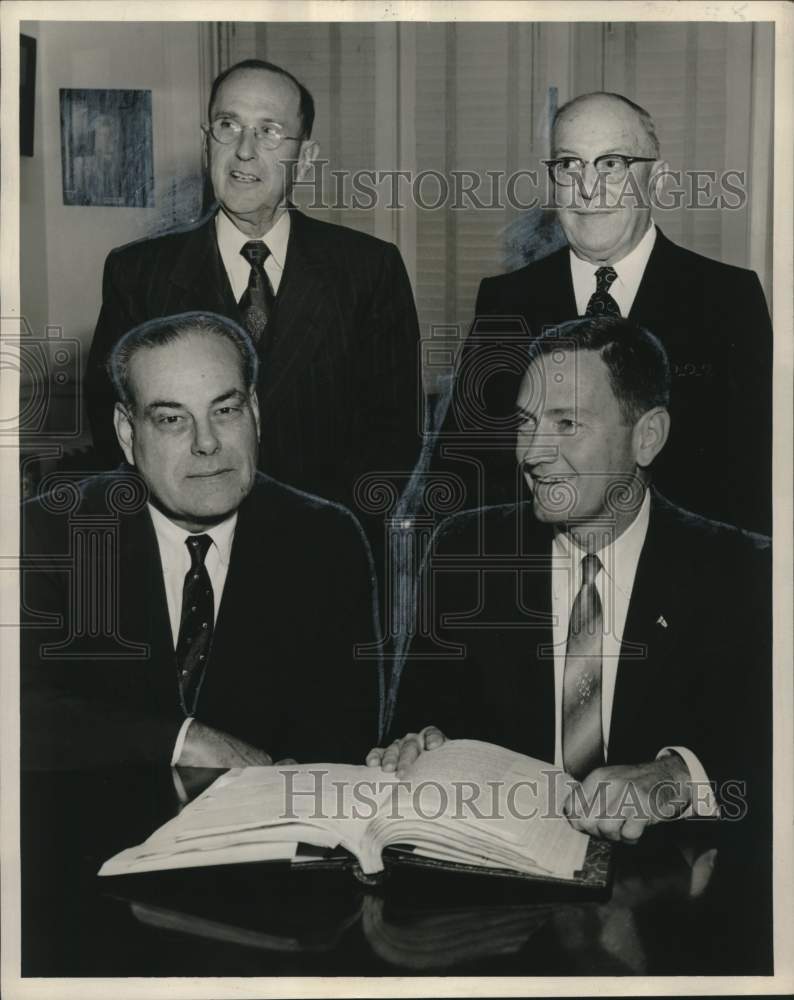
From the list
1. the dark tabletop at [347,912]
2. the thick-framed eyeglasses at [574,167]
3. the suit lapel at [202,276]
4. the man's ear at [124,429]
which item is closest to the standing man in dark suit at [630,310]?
the thick-framed eyeglasses at [574,167]

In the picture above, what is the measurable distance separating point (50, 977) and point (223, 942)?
35 cm

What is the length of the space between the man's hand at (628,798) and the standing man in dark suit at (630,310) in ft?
1.60

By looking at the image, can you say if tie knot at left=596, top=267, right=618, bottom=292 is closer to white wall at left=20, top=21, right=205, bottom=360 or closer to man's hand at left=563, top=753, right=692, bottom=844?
white wall at left=20, top=21, right=205, bottom=360

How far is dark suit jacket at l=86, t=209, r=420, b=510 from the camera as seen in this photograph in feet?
7.07

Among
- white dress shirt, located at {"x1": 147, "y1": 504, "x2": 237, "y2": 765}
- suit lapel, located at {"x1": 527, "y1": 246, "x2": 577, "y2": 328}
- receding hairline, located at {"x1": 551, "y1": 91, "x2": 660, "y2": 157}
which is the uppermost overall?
receding hairline, located at {"x1": 551, "y1": 91, "x2": 660, "y2": 157}

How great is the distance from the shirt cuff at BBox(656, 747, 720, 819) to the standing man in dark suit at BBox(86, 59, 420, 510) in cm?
73

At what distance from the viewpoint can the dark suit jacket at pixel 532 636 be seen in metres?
2.16

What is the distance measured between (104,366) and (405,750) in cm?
90

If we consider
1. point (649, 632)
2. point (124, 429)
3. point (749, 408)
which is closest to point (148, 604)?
point (124, 429)

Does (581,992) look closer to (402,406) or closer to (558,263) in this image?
(402,406)

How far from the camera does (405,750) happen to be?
216cm

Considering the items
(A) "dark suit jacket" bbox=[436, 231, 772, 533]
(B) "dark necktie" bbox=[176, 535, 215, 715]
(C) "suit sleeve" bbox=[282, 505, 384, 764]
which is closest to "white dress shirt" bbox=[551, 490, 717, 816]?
(A) "dark suit jacket" bbox=[436, 231, 772, 533]

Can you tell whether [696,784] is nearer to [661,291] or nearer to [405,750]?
[405,750]

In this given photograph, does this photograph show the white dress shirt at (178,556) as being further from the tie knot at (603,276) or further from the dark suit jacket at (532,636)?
the tie knot at (603,276)
